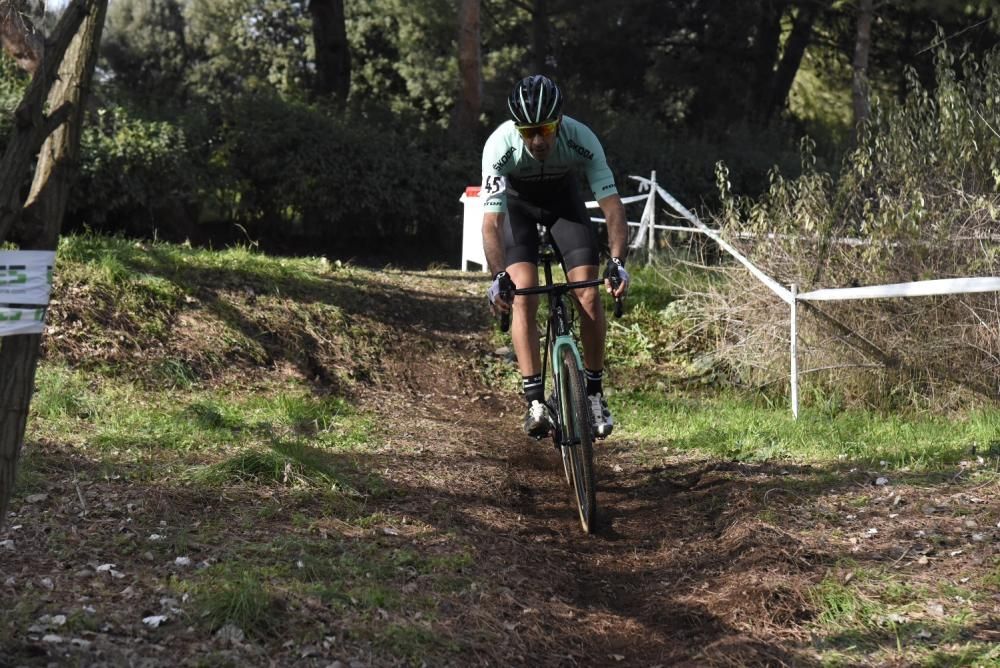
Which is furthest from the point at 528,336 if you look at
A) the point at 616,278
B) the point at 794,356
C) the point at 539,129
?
the point at 794,356

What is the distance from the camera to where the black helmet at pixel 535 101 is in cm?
586

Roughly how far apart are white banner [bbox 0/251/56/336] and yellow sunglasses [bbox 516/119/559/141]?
3.01 m

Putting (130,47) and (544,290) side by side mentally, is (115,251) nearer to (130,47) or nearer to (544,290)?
(544,290)

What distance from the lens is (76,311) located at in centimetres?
831

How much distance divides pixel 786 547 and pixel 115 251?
6.48m

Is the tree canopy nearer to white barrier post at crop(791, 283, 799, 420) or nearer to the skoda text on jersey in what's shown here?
white barrier post at crop(791, 283, 799, 420)

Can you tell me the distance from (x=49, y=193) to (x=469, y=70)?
16.4 metres

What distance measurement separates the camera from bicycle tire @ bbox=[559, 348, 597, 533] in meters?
5.61

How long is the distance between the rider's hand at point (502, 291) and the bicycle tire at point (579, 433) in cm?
47

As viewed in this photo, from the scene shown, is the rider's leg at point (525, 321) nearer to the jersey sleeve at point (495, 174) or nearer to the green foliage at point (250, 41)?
the jersey sleeve at point (495, 174)

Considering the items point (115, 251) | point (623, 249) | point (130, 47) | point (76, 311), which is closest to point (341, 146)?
point (115, 251)

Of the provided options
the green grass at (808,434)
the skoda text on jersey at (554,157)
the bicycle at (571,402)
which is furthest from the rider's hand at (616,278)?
the green grass at (808,434)

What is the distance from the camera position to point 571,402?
5840mm

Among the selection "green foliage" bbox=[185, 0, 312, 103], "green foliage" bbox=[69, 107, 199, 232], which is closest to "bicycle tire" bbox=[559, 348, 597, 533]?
"green foliage" bbox=[69, 107, 199, 232]
